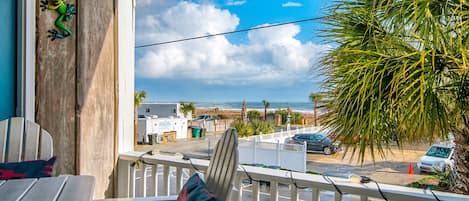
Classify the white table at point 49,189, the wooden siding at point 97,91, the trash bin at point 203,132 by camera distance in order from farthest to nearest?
the trash bin at point 203,132, the wooden siding at point 97,91, the white table at point 49,189

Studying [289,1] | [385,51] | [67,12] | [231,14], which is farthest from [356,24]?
[231,14]

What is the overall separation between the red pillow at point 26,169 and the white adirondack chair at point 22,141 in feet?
0.38

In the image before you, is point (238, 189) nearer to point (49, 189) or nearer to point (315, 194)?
point (315, 194)

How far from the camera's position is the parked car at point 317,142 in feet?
6.01

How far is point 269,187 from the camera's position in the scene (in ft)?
5.75

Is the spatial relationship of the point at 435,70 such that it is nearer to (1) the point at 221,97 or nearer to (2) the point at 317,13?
(2) the point at 317,13

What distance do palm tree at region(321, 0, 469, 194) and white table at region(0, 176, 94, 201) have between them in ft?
4.19

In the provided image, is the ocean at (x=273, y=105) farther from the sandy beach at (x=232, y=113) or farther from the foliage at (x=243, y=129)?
the foliage at (x=243, y=129)

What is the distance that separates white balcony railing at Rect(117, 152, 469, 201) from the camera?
140 centimetres

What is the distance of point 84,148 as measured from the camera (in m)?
2.08

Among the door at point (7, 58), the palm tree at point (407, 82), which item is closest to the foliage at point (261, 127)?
the palm tree at point (407, 82)

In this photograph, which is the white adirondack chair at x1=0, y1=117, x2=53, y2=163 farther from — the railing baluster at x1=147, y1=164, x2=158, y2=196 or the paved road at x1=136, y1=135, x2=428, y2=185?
the paved road at x1=136, y1=135, x2=428, y2=185

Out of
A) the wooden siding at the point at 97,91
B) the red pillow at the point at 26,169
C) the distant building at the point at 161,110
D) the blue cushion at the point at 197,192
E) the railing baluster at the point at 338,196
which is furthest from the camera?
the distant building at the point at 161,110

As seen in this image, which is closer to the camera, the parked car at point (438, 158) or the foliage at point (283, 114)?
the parked car at point (438, 158)
